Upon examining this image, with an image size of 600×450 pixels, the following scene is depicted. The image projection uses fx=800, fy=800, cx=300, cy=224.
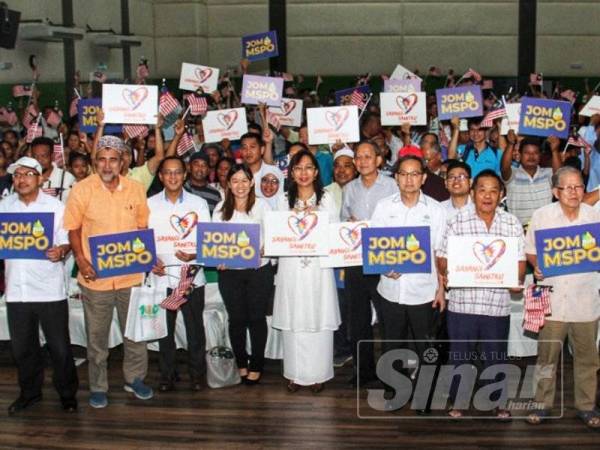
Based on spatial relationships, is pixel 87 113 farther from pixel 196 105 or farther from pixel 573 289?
pixel 573 289

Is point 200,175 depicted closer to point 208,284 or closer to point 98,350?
point 208,284

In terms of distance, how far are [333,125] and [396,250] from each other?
2345mm

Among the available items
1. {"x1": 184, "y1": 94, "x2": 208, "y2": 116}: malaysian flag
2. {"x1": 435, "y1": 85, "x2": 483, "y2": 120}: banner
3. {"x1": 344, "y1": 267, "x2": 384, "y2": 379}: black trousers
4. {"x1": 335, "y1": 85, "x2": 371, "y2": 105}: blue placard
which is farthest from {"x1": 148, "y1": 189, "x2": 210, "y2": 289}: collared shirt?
{"x1": 335, "y1": 85, "x2": 371, "y2": 105}: blue placard

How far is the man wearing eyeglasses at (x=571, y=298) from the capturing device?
15.3 feet

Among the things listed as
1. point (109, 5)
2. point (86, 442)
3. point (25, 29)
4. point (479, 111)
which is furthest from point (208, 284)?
point (109, 5)

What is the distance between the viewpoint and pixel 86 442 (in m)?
4.77

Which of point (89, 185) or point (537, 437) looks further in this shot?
point (89, 185)

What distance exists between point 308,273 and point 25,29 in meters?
8.26

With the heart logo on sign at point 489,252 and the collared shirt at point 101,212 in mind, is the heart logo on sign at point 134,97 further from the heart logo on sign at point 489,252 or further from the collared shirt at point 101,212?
the heart logo on sign at point 489,252

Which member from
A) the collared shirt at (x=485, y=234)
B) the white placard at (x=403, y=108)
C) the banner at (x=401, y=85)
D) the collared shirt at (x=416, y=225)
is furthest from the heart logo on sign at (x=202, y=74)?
the collared shirt at (x=485, y=234)

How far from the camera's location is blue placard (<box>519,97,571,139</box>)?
6.66 meters

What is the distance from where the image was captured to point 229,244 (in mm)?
5281

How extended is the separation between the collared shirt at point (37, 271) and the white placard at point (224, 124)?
3.30m

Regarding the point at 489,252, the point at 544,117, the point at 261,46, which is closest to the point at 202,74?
the point at 261,46
